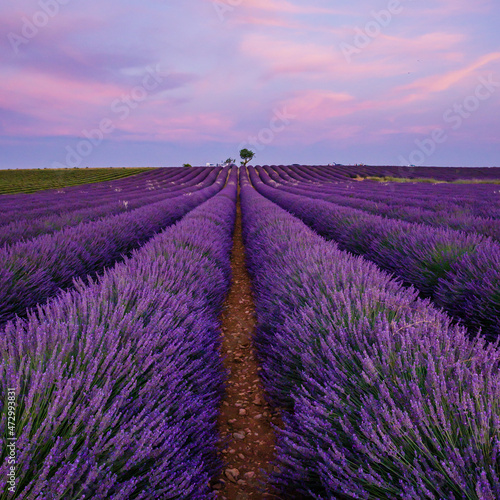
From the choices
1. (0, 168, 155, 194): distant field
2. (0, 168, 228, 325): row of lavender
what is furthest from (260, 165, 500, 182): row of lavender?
(0, 168, 228, 325): row of lavender

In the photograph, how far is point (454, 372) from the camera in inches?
46.9

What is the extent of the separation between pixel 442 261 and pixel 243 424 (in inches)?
105

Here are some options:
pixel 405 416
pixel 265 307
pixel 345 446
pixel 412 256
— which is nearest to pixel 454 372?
pixel 405 416

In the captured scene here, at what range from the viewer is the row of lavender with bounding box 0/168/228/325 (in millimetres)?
2910

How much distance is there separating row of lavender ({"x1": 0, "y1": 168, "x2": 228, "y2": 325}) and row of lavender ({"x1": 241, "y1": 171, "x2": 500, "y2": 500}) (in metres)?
1.77

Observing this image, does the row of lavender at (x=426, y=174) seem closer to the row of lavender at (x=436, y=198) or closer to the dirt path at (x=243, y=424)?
the row of lavender at (x=436, y=198)

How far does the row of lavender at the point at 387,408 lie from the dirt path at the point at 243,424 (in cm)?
23

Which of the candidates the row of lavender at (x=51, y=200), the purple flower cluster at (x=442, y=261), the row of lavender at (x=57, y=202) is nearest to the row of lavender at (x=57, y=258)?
the row of lavender at (x=57, y=202)

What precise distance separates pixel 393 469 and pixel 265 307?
76.3 inches

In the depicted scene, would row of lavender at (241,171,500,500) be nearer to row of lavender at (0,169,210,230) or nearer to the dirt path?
the dirt path

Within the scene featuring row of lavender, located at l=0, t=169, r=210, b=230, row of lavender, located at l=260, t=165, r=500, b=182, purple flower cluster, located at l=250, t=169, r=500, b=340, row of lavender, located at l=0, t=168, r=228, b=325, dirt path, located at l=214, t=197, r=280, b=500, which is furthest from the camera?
row of lavender, located at l=260, t=165, r=500, b=182

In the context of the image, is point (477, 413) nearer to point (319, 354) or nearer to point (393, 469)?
point (393, 469)

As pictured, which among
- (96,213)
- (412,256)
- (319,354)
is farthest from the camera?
A: (96,213)

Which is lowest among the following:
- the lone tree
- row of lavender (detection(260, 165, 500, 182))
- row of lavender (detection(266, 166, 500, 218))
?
row of lavender (detection(266, 166, 500, 218))
